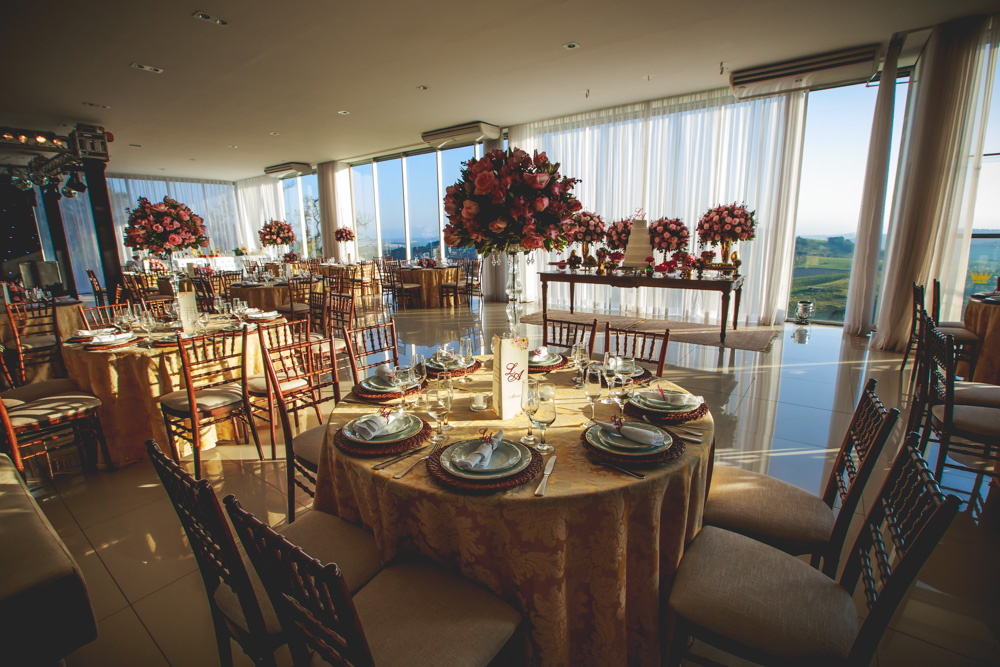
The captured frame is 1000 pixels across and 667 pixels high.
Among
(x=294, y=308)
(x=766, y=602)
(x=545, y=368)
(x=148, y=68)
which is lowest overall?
(x=766, y=602)

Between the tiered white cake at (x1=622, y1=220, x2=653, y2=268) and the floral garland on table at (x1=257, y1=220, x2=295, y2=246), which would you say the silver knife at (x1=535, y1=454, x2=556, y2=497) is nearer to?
the tiered white cake at (x1=622, y1=220, x2=653, y2=268)

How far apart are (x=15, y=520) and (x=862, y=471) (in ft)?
9.51

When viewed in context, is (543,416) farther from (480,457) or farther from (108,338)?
(108,338)

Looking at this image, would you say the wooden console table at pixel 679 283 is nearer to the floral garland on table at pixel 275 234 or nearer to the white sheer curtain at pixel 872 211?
the white sheer curtain at pixel 872 211

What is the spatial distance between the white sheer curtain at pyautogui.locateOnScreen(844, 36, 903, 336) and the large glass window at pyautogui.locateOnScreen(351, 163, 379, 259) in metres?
10.3

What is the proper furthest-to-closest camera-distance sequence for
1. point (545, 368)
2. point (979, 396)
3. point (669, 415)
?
point (979, 396) → point (545, 368) → point (669, 415)

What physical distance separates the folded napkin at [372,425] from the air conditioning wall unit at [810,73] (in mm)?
6384

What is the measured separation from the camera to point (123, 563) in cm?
210

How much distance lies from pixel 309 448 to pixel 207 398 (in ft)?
3.92

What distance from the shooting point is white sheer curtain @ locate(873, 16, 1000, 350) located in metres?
4.55

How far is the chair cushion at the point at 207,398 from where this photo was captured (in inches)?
109

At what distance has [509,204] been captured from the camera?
184 cm

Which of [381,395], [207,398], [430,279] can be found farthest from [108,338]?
[430,279]

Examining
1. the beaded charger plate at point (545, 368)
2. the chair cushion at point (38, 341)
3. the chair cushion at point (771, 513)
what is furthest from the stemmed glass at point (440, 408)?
the chair cushion at point (38, 341)
